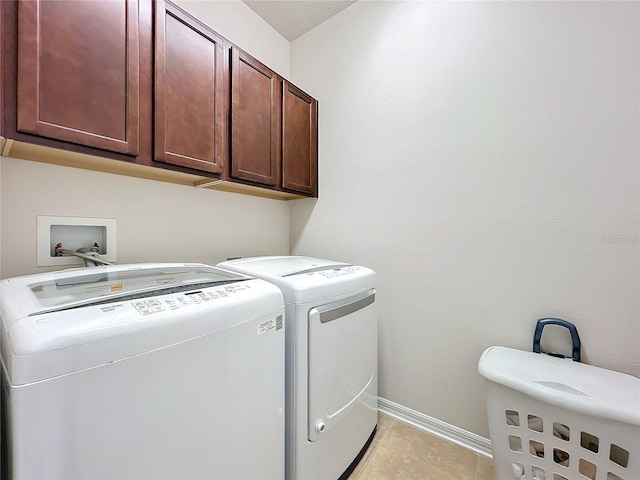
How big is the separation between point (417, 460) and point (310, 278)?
105 cm

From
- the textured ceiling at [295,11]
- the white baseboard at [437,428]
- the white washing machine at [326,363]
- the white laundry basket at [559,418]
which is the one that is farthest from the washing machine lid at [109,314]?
the textured ceiling at [295,11]

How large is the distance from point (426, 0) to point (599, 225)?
1426 millimetres

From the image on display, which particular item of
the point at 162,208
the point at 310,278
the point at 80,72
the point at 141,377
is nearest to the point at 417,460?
the point at 310,278

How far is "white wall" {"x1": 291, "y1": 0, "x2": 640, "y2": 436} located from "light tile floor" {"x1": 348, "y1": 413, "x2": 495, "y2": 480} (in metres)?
0.13

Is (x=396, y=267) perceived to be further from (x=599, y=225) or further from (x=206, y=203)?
(x=206, y=203)

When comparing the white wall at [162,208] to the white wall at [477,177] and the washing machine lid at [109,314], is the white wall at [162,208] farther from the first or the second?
the white wall at [477,177]

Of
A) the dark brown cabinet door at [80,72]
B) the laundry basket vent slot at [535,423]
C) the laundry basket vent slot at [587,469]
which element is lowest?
the laundry basket vent slot at [587,469]

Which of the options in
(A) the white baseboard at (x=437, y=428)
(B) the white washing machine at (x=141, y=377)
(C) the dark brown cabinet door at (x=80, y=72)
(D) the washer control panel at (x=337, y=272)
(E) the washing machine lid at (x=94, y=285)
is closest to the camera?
(B) the white washing machine at (x=141, y=377)

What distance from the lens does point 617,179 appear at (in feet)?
3.37

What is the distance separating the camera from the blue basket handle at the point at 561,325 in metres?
1.07

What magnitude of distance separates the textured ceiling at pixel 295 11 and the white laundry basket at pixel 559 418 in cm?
225

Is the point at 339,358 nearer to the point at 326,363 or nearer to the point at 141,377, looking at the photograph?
the point at 326,363

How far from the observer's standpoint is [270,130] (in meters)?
1.54

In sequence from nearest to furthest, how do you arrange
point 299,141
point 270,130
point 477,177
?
1. point 477,177
2. point 270,130
3. point 299,141
